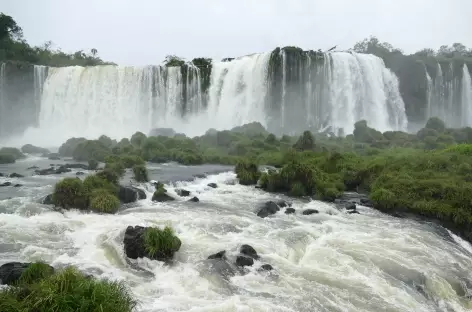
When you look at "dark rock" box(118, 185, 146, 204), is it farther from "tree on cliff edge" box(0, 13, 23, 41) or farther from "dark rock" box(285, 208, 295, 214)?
"tree on cliff edge" box(0, 13, 23, 41)

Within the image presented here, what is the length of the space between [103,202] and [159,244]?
16.9ft

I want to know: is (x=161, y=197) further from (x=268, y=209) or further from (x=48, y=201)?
(x=268, y=209)

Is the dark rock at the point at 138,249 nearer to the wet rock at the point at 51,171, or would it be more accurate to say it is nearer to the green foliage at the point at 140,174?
the green foliage at the point at 140,174

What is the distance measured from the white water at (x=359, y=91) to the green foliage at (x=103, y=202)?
32610 mm

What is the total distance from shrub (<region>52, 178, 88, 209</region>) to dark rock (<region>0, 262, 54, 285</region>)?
5.99 metres

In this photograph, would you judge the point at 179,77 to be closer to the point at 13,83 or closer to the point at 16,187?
the point at 13,83

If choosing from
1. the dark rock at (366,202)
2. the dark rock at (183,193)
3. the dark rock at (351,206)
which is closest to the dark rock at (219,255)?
the dark rock at (351,206)

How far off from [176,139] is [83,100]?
1885cm

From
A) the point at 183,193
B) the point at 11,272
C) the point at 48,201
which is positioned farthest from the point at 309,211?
the point at 11,272

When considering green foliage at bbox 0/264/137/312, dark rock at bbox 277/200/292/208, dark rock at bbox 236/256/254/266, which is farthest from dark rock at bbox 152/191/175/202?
green foliage at bbox 0/264/137/312

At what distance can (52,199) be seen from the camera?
1477cm

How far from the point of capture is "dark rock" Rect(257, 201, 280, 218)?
14.7 metres

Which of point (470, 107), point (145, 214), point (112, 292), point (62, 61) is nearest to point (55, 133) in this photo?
point (62, 61)

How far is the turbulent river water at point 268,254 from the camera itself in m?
8.40
